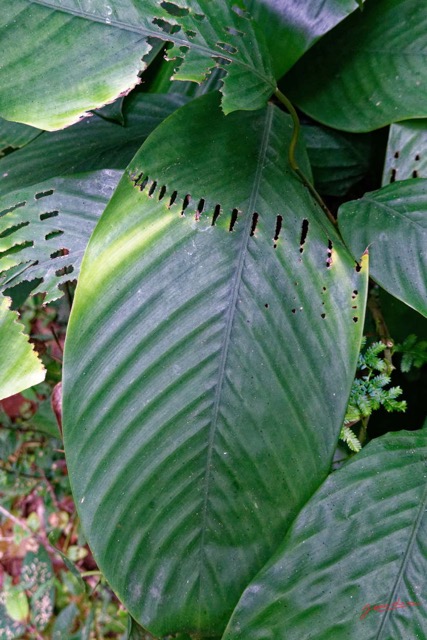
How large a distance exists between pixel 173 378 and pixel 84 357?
0.11 m

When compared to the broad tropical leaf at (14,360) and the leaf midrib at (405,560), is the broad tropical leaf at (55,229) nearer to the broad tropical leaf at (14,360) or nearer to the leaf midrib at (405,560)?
the broad tropical leaf at (14,360)

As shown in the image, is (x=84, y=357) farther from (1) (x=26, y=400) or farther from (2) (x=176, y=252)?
(1) (x=26, y=400)

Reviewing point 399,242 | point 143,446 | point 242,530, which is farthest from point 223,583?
point 399,242

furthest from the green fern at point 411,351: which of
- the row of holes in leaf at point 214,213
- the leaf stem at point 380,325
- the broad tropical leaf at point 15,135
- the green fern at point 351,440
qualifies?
the broad tropical leaf at point 15,135

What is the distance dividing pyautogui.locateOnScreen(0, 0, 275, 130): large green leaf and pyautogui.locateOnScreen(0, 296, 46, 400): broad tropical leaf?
0.28 metres

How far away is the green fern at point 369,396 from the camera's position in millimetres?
785

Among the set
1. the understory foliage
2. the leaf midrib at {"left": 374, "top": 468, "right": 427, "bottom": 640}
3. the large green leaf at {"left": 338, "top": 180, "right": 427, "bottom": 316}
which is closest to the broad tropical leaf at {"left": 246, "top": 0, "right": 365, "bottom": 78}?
the understory foliage

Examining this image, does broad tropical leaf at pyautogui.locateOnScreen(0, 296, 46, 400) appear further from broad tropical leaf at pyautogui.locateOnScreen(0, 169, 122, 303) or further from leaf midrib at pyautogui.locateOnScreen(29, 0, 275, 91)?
leaf midrib at pyautogui.locateOnScreen(29, 0, 275, 91)

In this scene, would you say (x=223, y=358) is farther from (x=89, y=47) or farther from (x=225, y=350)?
(x=89, y=47)

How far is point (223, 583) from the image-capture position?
65 centimetres

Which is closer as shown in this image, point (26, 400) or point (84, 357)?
point (84, 357)

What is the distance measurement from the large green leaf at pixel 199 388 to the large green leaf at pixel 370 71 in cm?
29

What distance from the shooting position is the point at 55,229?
0.85m

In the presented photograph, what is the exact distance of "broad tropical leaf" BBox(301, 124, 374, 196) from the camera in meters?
0.99
